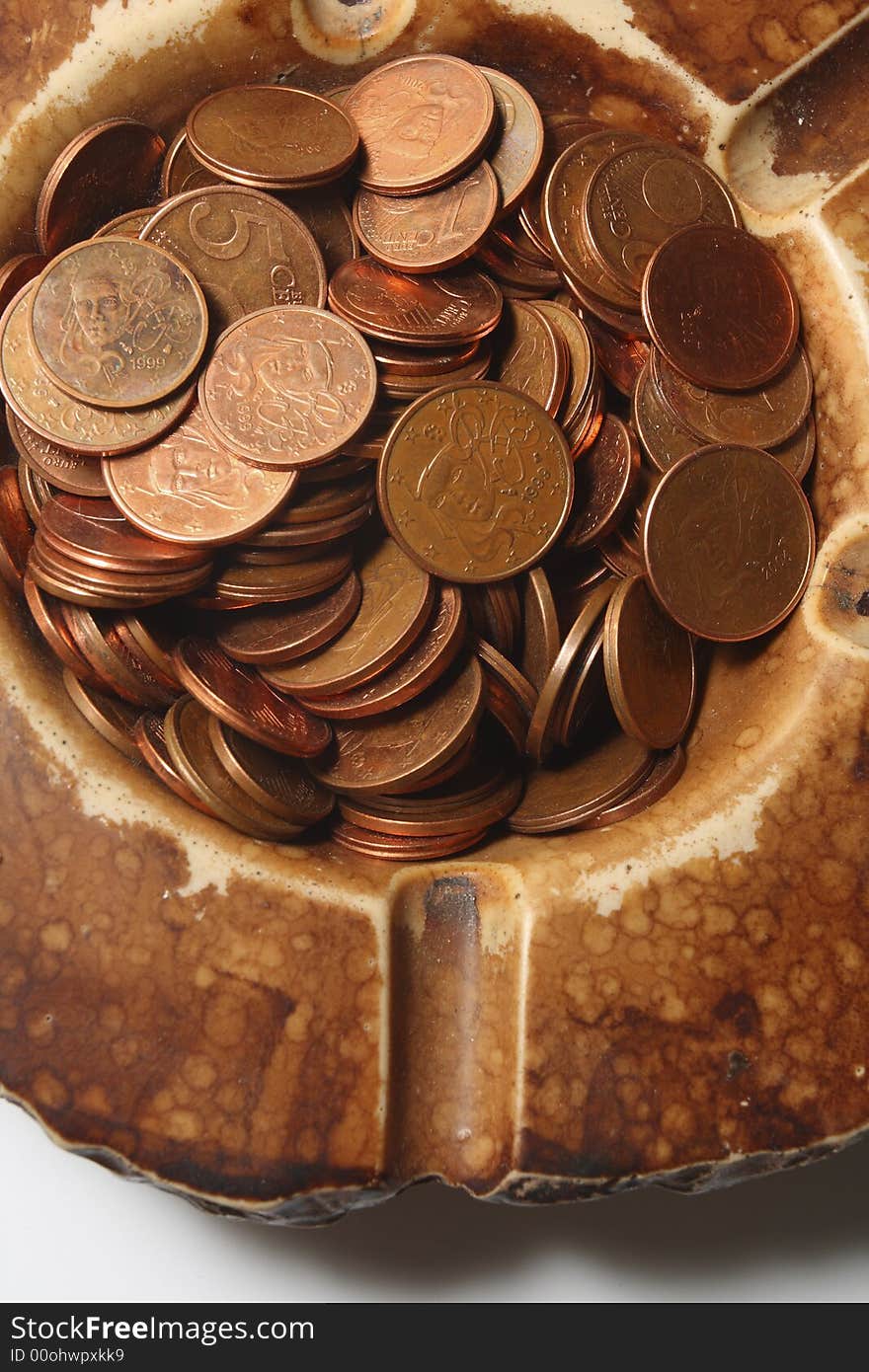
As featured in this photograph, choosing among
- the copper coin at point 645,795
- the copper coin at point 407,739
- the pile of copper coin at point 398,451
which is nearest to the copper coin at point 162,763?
the pile of copper coin at point 398,451

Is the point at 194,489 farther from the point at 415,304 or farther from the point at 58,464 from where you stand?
the point at 415,304

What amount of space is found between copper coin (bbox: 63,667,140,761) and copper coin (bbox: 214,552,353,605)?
0.83ft

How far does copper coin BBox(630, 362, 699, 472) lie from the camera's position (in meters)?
2.12

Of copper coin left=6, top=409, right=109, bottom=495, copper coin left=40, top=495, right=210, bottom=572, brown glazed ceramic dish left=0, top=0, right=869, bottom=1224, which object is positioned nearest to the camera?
brown glazed ceramic dish left=0, top=0, right=869, bottom=1224

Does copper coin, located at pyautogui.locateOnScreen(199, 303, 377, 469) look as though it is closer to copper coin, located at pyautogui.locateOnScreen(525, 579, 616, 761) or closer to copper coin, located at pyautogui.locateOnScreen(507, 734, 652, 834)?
copper coin, located at pyautogui.locateOnScreen(525, 579, 616, 761)

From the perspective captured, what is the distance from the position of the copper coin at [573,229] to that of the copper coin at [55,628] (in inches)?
39.7

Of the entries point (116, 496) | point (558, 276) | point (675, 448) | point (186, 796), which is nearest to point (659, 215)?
point (558, 276)

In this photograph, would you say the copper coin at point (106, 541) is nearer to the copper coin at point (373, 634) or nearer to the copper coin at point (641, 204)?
the copper coin at point (373, 634)

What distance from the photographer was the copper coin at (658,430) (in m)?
2.12

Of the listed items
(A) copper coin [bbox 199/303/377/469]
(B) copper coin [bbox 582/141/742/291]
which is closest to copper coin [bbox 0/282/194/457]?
(A) copper coin [bbox 199/303/377/469]

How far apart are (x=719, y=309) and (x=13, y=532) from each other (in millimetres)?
1220

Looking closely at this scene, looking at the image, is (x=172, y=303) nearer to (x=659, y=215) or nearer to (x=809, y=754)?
(x=659, y=215)

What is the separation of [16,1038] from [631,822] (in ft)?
3.11

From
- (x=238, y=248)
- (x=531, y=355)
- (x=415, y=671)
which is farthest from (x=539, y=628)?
(x=238, y=248)
